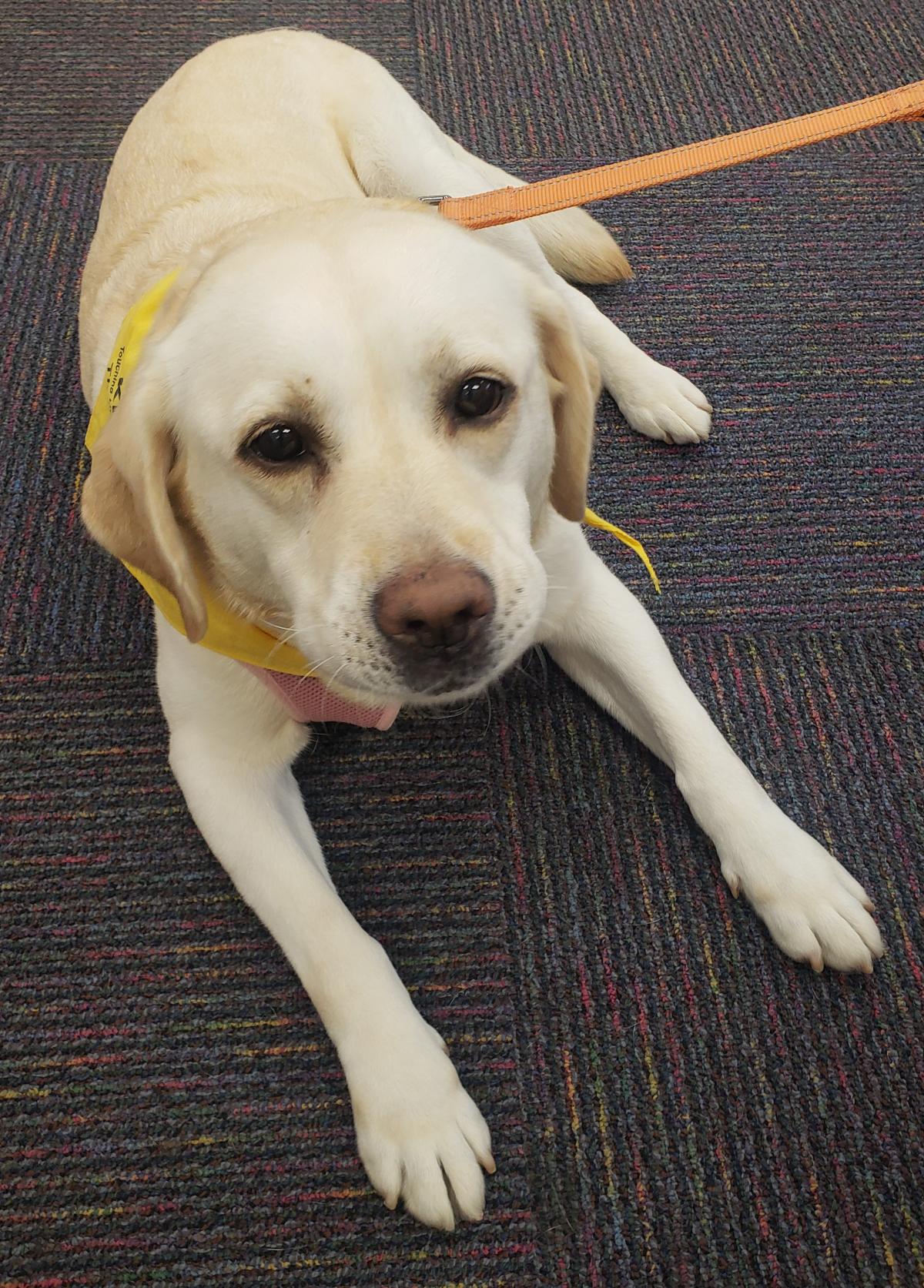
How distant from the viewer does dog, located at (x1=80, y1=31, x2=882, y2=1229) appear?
39.0 inches

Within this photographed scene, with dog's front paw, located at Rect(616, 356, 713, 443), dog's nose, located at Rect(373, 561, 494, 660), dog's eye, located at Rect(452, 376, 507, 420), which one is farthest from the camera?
dog's front paw, located at Rect(616, 356, 713, 443)

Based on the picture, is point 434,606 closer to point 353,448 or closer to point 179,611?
point 353,448

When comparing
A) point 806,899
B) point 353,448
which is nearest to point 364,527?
point 353,448

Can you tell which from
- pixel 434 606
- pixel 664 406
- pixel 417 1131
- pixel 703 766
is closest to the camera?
pixel 434 606

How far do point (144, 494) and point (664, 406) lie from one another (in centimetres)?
124

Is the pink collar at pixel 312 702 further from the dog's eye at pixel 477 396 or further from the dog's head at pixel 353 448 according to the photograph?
the dog's eye at pixel 477 396

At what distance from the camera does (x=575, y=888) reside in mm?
1457

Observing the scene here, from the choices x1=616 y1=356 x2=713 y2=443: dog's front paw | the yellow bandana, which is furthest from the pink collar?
x1=616 y1=356 x2=713 y2=443: dog's front paw

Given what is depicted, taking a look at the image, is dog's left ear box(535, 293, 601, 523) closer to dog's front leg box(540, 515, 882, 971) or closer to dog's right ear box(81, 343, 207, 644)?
dog's front leg box(540, 515, 882, 971)

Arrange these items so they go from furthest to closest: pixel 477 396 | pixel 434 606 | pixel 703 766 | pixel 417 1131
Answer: pixel 703 766
pixel 417 1131
pixel 477 396
pixel 434 606

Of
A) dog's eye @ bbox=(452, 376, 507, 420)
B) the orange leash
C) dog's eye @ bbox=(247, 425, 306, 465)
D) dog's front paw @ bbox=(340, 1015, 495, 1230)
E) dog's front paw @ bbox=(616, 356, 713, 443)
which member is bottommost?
dog's front paw @ bbox=(340, 1015, 495, 1230)

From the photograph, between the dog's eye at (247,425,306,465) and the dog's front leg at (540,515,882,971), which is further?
the dog's front leg at (540,515,882,971)

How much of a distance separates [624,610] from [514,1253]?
0.97m

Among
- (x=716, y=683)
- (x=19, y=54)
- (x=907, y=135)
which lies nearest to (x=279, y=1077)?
(x=716, y=683)
